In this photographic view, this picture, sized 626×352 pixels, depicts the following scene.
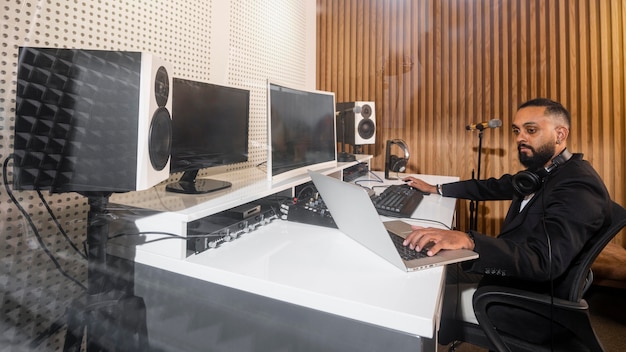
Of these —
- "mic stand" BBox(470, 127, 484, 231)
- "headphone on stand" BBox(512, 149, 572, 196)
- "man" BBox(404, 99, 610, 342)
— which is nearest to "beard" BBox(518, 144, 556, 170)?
"man" BBox(404, 99, 610, 342)

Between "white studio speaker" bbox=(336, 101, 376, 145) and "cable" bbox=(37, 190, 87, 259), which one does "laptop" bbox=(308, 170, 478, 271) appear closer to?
"cable" bbox=(37, 190, 87, 259)

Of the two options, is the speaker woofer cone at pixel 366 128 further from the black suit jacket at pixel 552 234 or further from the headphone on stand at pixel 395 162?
the black suit jacket at pixel 552 234

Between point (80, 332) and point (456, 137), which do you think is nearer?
point (80, 332)

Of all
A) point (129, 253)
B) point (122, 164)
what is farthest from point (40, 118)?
point (129, 253)

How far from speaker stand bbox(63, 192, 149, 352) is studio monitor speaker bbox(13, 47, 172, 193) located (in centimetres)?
13

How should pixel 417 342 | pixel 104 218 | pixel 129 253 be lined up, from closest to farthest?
1. pixel 417 342
2. pixel 104 218
3. pixel 129 253

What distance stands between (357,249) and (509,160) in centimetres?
260

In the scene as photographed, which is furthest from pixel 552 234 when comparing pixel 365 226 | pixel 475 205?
pixel 475 205

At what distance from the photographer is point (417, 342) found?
0.68 meters

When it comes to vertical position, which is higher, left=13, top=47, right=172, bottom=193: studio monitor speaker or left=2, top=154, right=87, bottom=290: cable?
left=13, top=47, right=172, bottom=193: studio monitor speaker

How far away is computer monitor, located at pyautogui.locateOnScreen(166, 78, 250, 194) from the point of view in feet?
4.08

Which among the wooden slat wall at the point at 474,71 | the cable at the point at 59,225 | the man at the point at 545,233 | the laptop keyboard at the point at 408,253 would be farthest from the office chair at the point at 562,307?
the wooden slat wall at the point at 474,71

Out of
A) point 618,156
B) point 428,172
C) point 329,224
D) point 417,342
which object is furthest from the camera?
point 428,172

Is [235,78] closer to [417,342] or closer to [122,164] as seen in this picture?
[122,164]
